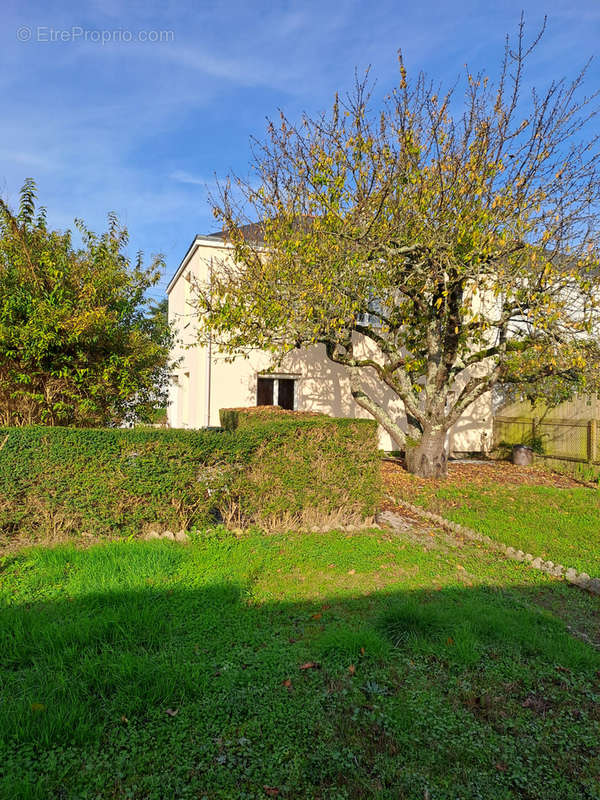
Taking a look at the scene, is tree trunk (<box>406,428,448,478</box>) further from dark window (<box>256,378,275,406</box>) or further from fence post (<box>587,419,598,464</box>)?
dark window (<box>256,378,275,406</box>)

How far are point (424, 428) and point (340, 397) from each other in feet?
14.9

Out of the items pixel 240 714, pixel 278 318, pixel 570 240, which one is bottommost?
pixel 240 714

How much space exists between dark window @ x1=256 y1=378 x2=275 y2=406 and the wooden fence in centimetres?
791

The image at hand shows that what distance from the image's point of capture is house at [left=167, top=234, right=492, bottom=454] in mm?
14000

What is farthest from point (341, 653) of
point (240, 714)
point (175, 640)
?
point (175, 640)

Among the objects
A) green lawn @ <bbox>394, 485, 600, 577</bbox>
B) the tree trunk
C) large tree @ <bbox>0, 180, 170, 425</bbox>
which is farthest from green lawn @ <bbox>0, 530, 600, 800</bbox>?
the tree trunk

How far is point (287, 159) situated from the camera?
9.79 metres

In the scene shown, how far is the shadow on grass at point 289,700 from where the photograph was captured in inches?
83.8

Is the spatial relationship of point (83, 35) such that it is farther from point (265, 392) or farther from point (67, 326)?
point (265, 392)

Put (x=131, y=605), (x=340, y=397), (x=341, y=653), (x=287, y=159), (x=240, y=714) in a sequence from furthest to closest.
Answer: (x=340, y=397) < (x=287, y=159) < (x=131, y=605) < (x=341, y=653) < (x=240, y=714)

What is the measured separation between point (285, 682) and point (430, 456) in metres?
8.67

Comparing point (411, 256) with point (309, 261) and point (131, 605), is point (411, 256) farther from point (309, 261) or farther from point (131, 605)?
point (131, 605)

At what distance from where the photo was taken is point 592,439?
11883 millimetres

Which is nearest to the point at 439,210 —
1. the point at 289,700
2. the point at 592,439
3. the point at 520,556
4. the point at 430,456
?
the point at 430,456
